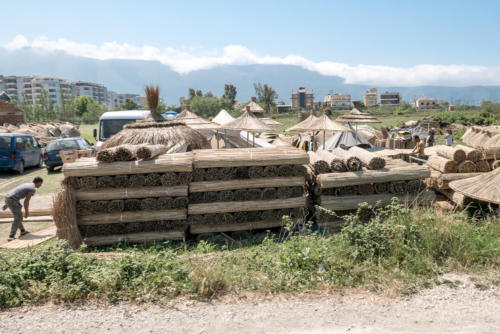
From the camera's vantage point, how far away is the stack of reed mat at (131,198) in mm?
6926

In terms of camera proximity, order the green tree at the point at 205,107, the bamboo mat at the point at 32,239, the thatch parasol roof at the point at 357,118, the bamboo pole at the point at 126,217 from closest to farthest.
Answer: the bamboo pole at the point at 126,217 < the bamboo mat at the point at 32,239 < the thatch parasol roof at the point at 357,118 < the green tree at the point at 205,107

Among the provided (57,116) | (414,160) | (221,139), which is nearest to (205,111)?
(57,116)

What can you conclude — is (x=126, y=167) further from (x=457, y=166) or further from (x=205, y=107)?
(x=205, y=107)

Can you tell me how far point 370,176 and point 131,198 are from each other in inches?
192

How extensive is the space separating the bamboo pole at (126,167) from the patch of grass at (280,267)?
1864 mm

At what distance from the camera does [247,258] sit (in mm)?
5363

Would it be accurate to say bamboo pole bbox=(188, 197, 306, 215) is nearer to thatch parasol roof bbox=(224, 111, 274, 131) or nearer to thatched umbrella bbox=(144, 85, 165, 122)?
thatched umbrella bbox=(144, 85, 165, 122)

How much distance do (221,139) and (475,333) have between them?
1296 cm

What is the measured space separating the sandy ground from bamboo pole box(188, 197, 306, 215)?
3038 mm

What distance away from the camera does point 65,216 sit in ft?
21.8

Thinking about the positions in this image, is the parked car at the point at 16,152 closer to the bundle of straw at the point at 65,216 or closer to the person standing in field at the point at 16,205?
the person standing in field at the point at 16,205

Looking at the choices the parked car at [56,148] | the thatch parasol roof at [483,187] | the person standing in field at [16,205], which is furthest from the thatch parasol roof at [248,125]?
the parked car at [56,148]

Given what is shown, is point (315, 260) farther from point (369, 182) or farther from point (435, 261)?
point (369, 182)

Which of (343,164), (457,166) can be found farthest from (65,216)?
(457,166)
